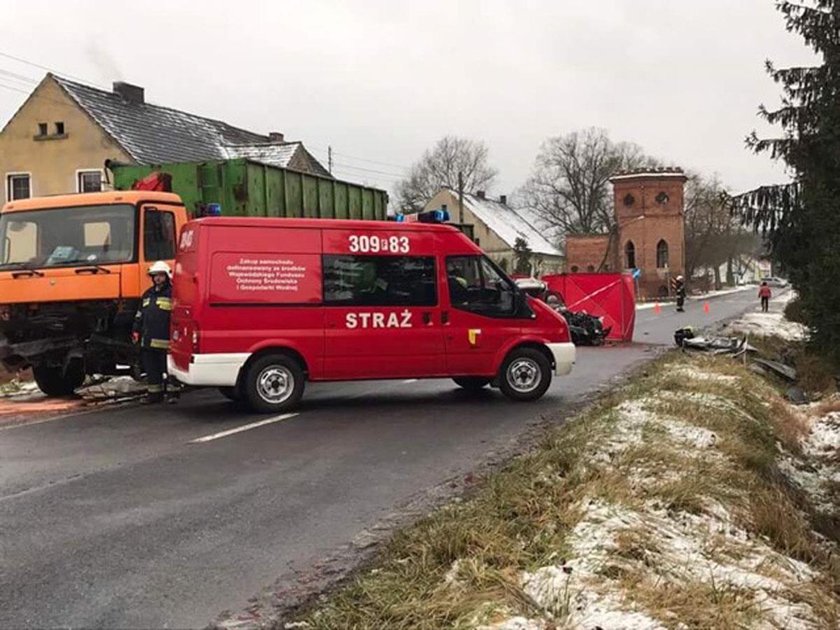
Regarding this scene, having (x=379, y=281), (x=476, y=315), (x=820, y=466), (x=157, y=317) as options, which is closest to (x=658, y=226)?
(x=820, y=466)

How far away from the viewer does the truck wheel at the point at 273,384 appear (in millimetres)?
10391

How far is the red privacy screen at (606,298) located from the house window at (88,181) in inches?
758

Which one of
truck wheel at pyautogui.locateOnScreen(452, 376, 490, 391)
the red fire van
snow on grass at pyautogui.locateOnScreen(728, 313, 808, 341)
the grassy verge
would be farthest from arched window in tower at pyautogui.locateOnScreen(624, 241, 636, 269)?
the grassy verge

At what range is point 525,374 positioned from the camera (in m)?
11.8

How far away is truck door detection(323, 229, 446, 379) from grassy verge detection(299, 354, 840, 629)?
2.74 meters

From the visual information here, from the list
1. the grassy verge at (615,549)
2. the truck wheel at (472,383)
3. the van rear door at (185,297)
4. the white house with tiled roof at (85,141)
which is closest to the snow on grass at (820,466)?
the grassy verge at (615,549)

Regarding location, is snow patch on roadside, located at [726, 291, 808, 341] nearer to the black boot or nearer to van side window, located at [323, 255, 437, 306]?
van side window, located at [323, 255, 437, 306]

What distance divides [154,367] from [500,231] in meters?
61.8

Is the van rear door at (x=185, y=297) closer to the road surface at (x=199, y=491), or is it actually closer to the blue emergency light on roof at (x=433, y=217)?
the road surface at (x=199, y=491)

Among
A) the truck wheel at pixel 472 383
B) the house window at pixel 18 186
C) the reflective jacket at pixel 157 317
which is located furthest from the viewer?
the house window at pixel 18 186

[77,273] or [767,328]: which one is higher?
[77,273]

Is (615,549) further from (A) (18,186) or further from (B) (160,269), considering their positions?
(A) (18,186)

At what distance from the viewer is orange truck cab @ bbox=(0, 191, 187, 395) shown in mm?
11086

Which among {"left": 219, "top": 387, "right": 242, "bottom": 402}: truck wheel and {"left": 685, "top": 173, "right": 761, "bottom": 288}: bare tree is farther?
{"left": 685, "top": 173, "right": 761, "bottom": 288}: bare tree
